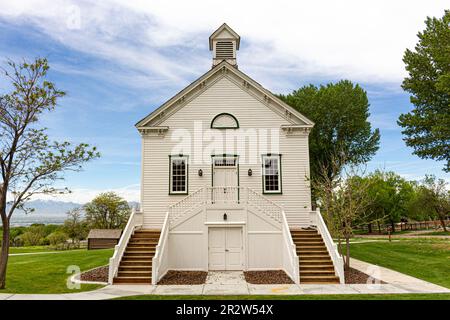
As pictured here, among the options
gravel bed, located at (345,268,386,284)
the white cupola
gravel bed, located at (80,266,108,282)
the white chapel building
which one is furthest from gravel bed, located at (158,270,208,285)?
the white cupola

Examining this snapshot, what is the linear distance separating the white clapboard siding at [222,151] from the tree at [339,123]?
10739mm

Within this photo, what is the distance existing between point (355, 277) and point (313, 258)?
6.00ft

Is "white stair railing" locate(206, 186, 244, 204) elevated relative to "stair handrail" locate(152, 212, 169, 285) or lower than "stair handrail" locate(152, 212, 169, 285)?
elevated

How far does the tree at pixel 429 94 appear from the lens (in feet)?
81.5

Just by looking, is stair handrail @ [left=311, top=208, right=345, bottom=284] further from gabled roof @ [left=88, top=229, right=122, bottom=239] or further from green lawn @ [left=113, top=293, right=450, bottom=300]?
gabled roof @ [left=88, top=229, right=122, bottom=239]

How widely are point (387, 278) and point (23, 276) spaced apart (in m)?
15.7

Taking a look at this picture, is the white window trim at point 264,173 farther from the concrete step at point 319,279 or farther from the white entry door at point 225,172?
the concrete step at point 319,279

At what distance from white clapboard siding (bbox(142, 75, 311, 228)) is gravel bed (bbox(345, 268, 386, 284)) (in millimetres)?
3909

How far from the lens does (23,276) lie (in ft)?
49.2

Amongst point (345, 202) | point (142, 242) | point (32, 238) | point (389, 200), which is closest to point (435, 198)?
point (389, 200)

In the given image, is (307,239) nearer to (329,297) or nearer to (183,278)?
(329,297)

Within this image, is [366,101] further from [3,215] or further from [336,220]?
[3,215]

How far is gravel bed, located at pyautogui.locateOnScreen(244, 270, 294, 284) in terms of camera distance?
45.1ft
